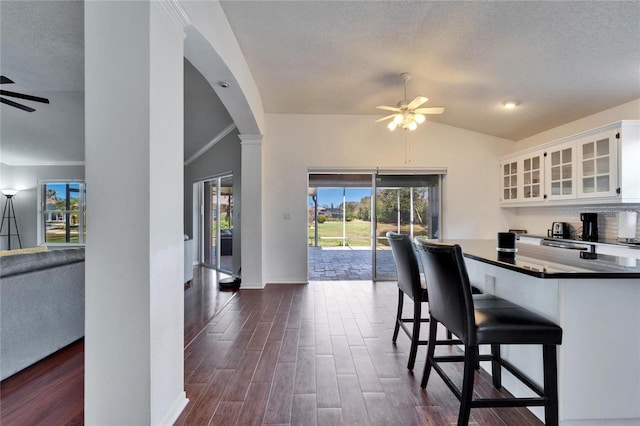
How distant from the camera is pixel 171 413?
1485 millimetres

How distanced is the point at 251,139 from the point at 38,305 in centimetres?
311

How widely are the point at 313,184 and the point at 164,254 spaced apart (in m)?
7.36

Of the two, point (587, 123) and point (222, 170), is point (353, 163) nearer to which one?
point (222, 170)

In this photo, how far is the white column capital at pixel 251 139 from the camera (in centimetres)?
432

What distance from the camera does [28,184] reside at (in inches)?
261

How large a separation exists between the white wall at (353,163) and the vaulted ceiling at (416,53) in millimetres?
470

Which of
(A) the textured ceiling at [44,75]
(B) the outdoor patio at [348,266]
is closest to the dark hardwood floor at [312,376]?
(B) the outdoor patio at [348,266]

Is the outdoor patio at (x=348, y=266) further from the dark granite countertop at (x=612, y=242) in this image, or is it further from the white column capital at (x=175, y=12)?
the white column capital at (x=175, y=12)

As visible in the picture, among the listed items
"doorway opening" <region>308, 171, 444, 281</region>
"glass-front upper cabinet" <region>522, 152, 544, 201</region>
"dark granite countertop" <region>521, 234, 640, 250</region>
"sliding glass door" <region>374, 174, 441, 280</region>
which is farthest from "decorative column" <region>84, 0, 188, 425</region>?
"glass-front upper cabinet" <region>522, 152, 544, 201</region>

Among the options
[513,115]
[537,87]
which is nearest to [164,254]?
[537,87]

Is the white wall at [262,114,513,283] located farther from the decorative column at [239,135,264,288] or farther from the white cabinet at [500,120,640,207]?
the white cabinet at [500,120,640,207]

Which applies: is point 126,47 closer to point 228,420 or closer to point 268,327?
point 228,420

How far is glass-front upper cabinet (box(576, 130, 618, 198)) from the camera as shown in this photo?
3182mm

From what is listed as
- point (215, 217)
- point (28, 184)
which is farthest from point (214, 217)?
point (28, 184)
